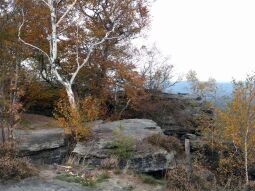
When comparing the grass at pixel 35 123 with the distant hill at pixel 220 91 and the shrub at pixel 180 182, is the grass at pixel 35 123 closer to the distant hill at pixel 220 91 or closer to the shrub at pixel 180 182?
the shrub at pixel 180 182

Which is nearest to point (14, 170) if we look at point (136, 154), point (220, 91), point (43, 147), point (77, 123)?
point (43, 147)

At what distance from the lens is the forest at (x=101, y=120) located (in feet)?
53.7

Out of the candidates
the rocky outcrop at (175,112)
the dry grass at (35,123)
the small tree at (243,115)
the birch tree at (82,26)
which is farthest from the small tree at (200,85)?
the small tree at (243,115)

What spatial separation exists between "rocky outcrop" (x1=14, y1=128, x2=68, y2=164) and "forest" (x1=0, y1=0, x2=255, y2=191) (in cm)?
5

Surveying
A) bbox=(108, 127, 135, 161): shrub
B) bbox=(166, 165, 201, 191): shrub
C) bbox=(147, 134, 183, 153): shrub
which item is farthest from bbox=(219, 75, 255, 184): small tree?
bbox=(108, 127, 135, 161): shrub

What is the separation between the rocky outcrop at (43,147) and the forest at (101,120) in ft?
0.17

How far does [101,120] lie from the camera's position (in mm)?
24547

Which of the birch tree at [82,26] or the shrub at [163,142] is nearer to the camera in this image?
the shrub at [163,142]

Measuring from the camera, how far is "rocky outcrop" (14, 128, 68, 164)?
59.9 feet

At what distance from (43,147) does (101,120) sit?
6588 millimetres


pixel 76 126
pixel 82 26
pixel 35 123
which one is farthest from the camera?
pixel 82 26

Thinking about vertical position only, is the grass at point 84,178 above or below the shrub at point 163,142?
below

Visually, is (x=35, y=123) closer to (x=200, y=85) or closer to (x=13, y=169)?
(x=13, y=169)

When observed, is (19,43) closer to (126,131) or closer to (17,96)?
(17,96)
